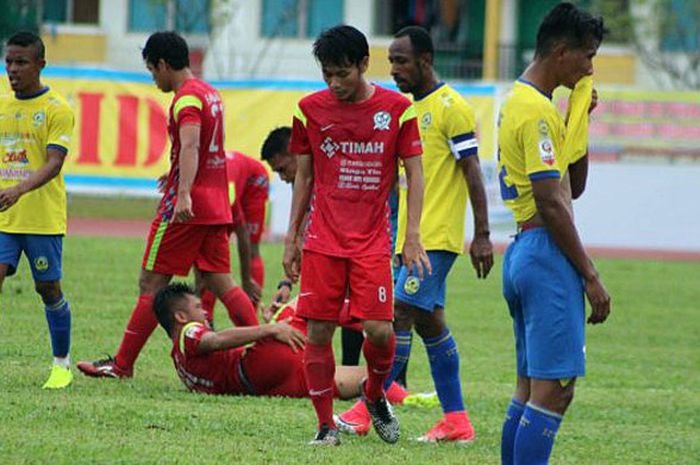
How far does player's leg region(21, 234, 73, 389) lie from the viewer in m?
9.45

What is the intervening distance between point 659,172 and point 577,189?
18197 millimetres

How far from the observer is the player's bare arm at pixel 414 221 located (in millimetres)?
Result: 7672

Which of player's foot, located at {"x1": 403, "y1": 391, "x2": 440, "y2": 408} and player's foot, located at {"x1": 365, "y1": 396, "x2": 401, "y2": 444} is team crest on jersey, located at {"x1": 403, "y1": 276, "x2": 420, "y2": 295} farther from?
player's foot, located at {"x1": 403, "y1": 391, "x2": 440, "y2": 408}

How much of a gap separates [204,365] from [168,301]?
47 centimetres

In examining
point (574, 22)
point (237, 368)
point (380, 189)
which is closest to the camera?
point (574, 22)

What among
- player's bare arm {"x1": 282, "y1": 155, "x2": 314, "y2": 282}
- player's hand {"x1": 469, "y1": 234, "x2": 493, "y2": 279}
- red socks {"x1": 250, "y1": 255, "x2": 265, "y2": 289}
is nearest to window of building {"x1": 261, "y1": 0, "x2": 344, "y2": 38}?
red socks {"x1": 250, "y1": 255, "x2": 265, "y2": 289}

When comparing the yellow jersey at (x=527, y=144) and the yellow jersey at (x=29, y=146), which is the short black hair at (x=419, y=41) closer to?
the yellow jersey at (x=29, y=146)

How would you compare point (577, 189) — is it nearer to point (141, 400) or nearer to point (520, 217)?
point (520, 217)

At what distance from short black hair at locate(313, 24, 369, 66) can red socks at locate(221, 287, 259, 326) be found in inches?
136

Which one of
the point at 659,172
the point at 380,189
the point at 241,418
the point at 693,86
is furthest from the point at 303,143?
the point at 693,86

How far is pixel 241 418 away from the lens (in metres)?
8.45

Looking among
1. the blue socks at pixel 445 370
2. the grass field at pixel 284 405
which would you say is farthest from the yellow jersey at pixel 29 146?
the blue socks at pixel 445 370

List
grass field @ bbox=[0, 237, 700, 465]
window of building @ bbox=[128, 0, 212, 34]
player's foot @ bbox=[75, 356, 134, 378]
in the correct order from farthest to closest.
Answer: window of building @ bbox=[128, 0, 212, 34] < player's foot @ bbox=[75, 356, 134, 378] < grass field @ bbox=[0, 237, 700, 465]

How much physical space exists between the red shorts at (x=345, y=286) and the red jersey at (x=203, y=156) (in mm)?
2381
